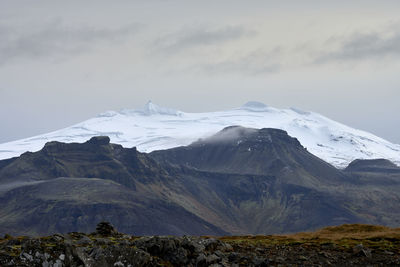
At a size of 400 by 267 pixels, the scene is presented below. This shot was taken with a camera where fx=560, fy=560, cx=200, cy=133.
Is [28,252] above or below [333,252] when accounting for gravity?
above

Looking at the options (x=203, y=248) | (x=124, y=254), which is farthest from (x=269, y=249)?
(x=124, y=254)

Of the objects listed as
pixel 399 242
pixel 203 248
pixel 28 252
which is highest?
pixel 28 252

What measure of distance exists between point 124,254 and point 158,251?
5.78m

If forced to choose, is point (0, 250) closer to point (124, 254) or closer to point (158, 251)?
point (124, 254)

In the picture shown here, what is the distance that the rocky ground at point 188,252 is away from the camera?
41.4 metres

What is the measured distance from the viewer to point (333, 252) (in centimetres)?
5572

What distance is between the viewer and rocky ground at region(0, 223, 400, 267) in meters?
41.4

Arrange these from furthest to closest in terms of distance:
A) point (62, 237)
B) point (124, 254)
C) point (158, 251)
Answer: point (62, 237)
point (158, 251)
point (124, 254)

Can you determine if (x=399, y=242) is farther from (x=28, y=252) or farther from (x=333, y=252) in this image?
(x=28, y=252)

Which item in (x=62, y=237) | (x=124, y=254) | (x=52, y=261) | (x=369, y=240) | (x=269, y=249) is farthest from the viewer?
(x=369, y=240)

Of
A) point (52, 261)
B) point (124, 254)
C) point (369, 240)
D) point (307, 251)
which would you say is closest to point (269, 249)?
point (307, 251)

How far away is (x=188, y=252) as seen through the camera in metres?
49.7

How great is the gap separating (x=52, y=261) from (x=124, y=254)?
5.60 meters

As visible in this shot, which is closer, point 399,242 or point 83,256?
point 83,256
